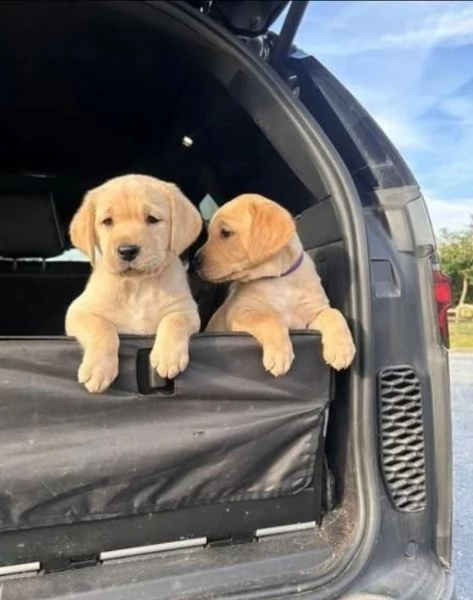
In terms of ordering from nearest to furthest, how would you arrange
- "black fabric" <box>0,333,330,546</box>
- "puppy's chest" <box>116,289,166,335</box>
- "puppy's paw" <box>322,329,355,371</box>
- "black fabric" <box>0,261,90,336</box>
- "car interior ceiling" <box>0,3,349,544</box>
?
"black fabric" <box>0,333,330,546</box>
"puppy's paw" <box>322,329,355,371</box>
"puppy's chest" <box>116,289,166,335</box>
"car interior ceiling" <box>0,3,349,544</box>
"black fabric" <box>0,261,90,336</box>

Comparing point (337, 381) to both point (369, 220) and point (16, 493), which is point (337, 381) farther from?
point (16, 493)

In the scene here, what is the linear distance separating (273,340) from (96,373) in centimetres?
44

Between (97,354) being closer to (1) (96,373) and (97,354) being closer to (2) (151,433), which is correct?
(1) (96,373)

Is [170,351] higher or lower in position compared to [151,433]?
higher

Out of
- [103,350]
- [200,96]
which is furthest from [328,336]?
[200,96]

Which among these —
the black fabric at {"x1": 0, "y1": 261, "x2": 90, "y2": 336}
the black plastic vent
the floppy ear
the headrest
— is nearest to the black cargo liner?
the black plastic vent

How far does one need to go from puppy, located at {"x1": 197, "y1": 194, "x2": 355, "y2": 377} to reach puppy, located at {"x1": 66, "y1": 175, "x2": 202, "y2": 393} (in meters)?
0.13

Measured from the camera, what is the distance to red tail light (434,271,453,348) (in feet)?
5.78

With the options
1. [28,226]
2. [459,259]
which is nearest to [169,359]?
[459,259]

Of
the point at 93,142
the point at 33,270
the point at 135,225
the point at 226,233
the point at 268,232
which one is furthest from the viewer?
the point at 33,270

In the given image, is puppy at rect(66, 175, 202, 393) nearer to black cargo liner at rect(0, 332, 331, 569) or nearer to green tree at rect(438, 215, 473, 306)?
black cargo liner at rect(0, 332, 331, 569)

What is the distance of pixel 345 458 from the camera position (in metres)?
1.75

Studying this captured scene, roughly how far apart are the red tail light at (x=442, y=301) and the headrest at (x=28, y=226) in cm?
191

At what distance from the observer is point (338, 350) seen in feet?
5.44
